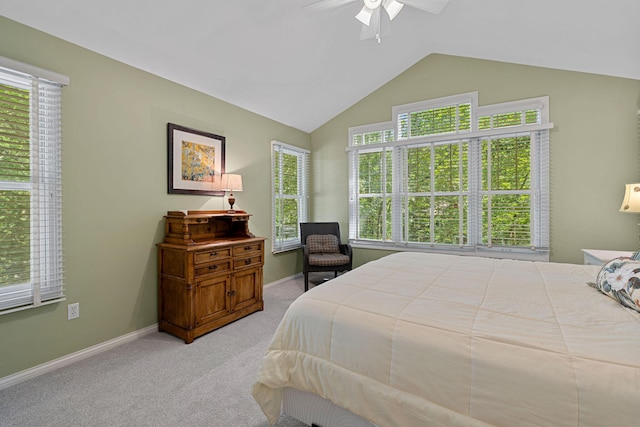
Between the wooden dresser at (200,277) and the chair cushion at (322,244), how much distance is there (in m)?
1.19

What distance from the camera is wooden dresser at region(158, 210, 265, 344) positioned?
102 inches

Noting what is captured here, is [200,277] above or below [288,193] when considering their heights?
below

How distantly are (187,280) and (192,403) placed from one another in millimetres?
1053

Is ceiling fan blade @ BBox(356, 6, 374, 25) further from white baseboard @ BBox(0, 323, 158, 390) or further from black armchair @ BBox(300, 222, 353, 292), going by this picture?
white baseboard @ BBox(0, 323, 158, 390)

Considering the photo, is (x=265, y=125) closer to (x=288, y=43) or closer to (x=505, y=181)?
(x=288, y=43)

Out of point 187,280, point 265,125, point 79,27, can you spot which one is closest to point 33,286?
point 187,280

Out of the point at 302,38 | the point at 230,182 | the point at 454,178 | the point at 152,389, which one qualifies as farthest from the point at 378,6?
the point at 152,389

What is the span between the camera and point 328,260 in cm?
392

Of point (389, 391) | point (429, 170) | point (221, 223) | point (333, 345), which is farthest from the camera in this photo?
point (429, 170)

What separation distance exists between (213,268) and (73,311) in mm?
1090

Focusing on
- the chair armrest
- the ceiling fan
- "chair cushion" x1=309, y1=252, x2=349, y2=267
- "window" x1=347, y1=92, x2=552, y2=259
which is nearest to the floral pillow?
the ceiling fan

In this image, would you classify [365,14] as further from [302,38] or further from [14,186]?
[14,186]

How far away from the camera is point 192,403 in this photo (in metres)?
1.79

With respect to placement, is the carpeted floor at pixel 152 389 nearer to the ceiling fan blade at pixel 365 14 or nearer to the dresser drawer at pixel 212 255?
the dresser drawer at pixel 212 255
